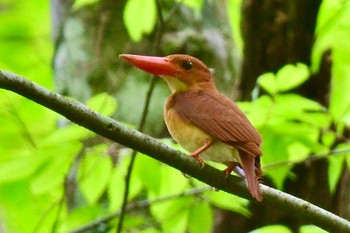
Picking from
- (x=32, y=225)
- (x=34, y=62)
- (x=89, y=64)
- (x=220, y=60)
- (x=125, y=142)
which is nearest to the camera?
(x=125, y=142)

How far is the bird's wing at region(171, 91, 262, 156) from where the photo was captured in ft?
8.05

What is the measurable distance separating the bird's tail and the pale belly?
0.05 meters

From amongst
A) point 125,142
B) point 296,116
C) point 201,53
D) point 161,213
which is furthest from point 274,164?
point 201,53

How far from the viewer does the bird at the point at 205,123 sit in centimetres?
245

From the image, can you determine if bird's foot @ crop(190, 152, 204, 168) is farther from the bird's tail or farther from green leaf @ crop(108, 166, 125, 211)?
green leaf @ crop(108, 166, 125, 211)

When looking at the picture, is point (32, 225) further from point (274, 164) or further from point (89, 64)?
point (274, 164)

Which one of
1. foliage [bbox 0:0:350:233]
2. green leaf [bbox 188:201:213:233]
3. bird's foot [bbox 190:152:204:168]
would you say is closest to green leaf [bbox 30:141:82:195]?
foliage [bbox 0:0:350:233]

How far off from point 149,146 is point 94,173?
3.13 ft

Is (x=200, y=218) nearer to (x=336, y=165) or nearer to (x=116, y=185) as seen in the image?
(x=116, y=185)

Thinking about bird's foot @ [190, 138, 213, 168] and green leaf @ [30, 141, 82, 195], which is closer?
bird's foot @ [190, 138, 213, 168]

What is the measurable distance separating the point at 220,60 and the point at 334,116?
1.64 meters

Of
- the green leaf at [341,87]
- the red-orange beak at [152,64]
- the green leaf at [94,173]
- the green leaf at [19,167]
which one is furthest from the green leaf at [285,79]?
the green leaf at [19,167]

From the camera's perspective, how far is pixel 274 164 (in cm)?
325

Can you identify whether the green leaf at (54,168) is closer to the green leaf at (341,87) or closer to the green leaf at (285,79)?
the green leaf at (285,79)
